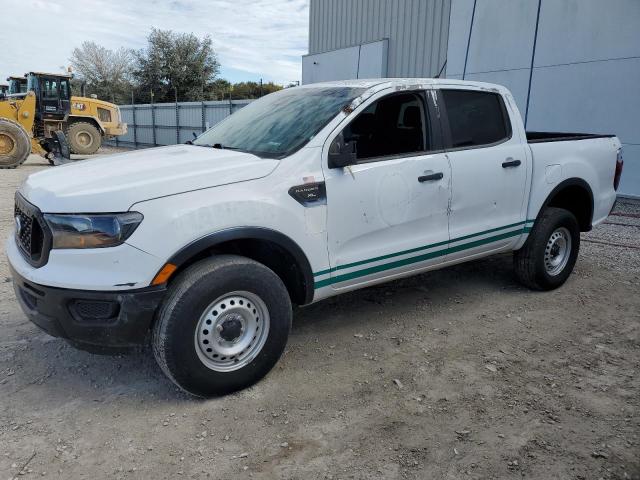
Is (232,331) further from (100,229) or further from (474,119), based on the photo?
(474,119)

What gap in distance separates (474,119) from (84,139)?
19.7 meters

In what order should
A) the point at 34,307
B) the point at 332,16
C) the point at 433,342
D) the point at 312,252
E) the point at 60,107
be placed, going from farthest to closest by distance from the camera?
the point at 332,16, the point at 60,107, the point at 433,342, the point at 312,252, the point at 34,307

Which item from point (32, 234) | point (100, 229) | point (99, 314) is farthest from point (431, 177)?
point (32, 234)

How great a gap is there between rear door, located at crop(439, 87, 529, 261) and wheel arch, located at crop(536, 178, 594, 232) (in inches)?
23.9

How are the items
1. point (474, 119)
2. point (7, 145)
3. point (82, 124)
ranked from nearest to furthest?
1. point (474, 119)
2. point (7, 145)
3. point (82, 124)

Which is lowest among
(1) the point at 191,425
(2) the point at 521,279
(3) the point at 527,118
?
(1) the point at 191,425

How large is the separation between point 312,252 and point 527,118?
10088mm

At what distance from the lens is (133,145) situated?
2953 centimetres

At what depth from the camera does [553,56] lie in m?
11.1

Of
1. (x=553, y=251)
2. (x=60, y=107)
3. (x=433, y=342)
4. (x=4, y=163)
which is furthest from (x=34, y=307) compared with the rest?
(x=60, y=107)

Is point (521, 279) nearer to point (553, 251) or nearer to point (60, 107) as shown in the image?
point (553, 251)

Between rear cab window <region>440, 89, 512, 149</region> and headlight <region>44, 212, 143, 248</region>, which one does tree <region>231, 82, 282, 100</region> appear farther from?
headlight <region>44, 212, 143, 248</region>

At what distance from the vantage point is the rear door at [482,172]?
4.04 meters

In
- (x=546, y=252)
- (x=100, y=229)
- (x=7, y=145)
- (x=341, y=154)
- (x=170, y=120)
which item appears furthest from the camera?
(x=170, y=120)
